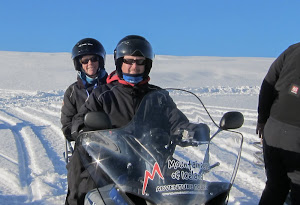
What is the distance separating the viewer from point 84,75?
4.69 m

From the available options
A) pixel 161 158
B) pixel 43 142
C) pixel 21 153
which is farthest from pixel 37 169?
pixel 161 158

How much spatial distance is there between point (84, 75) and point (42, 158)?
1.79 meters

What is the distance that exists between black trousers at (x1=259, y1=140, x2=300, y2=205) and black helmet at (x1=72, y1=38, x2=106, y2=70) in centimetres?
248

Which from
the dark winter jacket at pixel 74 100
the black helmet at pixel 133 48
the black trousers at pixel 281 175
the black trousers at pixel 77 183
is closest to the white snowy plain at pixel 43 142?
the dark winter jacket at pixel 74 100

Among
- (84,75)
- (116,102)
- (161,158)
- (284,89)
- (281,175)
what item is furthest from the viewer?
(84,75)

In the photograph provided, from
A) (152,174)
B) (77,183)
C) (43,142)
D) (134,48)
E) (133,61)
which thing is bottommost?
(43,142)

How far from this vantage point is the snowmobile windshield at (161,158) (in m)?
A: 2.07

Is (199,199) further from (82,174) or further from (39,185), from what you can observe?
(39,185)

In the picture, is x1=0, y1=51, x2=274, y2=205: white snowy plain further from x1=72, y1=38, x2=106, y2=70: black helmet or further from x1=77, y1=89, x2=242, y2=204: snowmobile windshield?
x1=77, y1=89, x2=242, y2=204: snowmobile windshield

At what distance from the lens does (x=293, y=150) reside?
2.91 m

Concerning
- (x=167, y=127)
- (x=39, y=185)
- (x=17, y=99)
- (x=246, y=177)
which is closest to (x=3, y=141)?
(x=39, y=185)

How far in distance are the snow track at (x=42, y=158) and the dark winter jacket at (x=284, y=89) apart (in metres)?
0.63

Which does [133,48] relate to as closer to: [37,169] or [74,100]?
[74,100]

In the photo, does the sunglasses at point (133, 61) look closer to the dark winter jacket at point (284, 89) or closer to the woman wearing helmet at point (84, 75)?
the dark winter jacket at point (284, 89)
